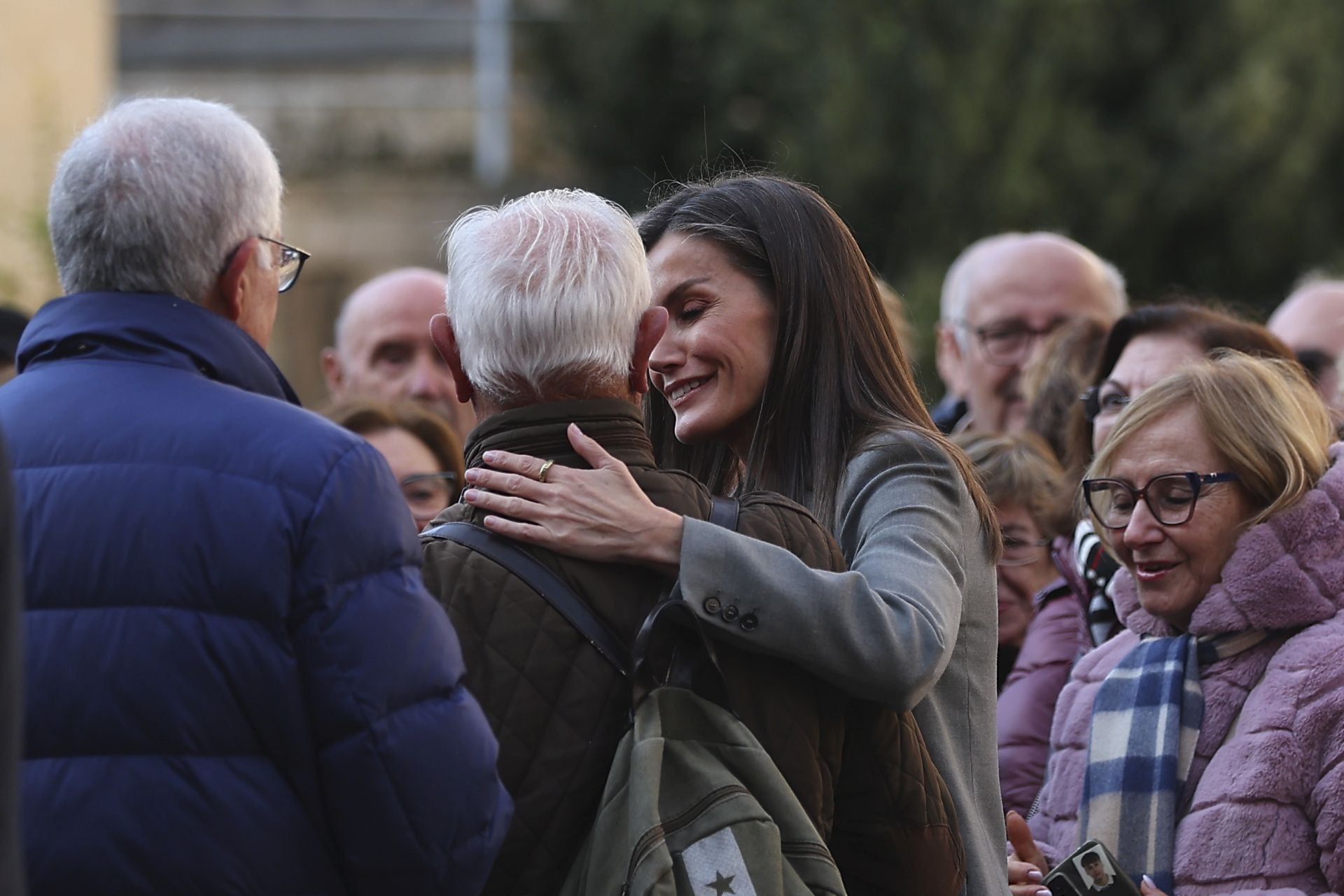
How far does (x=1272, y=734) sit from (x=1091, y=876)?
43 cm

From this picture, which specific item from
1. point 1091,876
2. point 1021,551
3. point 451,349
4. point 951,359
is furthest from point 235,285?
point 951,359

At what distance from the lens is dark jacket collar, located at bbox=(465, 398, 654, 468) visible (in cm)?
262

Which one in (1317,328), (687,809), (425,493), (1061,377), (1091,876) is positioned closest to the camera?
(687,809)

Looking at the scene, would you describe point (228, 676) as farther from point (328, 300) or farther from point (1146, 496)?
point (328, 300)

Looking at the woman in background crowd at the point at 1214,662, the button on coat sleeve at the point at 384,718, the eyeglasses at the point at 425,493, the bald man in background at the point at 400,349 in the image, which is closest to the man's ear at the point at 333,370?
the bald man in background at the point at 400,349

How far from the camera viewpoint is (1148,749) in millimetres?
3584

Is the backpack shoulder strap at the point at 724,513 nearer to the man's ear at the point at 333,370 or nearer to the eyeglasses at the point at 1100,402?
the eyeglasses at the point at 1100,402

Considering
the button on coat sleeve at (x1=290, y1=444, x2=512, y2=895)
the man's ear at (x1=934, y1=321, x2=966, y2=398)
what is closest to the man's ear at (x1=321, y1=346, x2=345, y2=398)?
the man's ear at (x1=934, y1=321, x2=966, y2=398)

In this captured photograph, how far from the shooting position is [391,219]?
950 inches

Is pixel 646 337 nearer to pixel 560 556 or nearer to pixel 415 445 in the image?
pixel 560 556

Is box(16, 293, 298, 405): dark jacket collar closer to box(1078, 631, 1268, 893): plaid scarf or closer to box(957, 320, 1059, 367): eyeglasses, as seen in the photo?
box(1078, 631, 1268, 893): plaid scarf

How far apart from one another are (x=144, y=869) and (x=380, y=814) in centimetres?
29

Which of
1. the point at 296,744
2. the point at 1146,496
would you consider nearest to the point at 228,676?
the point at 296,744

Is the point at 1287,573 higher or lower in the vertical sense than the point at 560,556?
lower
